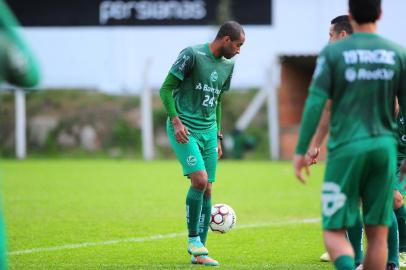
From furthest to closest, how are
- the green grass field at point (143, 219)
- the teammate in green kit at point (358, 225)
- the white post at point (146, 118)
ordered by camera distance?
the white post at point (146, 118), the green grass field at point (143, 219), the teammate in green kit at point (358, 225)

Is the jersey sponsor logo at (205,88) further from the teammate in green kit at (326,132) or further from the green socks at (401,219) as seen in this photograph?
the green socks at (401,219)

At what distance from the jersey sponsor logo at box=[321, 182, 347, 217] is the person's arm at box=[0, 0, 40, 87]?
7.01 feet

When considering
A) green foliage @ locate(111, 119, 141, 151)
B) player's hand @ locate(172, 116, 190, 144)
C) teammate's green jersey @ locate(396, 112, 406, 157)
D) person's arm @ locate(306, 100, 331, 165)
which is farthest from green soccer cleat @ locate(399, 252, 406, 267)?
green foliage @ locate(111, 119, 141, 151)

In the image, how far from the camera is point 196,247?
8984 mm

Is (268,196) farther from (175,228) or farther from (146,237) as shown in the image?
(146,237)

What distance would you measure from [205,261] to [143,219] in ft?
14.5

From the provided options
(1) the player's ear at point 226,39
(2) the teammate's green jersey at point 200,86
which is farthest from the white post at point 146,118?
(1) the player's ear at point 226,39

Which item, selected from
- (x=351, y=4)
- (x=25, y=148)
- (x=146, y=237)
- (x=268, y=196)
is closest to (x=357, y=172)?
(x=351, y=4)

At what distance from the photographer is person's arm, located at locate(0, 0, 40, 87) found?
16.3 feet

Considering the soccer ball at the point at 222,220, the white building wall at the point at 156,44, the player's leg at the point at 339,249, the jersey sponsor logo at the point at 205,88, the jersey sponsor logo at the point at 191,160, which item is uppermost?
the jersey sponsor logo at the point at 205,88

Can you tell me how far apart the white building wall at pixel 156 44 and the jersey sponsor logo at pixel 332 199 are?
987 inches

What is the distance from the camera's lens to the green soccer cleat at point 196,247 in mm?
8922

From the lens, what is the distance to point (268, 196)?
663 inches

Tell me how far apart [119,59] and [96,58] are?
815 millimetres
